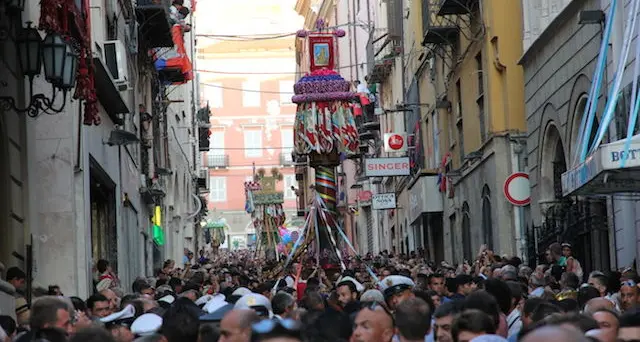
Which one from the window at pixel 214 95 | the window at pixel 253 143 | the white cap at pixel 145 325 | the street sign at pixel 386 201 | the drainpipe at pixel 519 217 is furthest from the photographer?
the window at pixel 214 95

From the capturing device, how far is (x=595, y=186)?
1777cm

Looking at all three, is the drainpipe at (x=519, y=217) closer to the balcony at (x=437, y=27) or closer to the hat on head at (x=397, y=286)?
the balcony at (x=437, y=27)

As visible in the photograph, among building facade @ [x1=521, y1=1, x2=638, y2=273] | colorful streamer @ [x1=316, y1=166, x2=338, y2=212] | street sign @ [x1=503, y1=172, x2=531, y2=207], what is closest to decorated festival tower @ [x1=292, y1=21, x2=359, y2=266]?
colorful streamer @ [x1=316, y1=166, x2=338, y2=212]

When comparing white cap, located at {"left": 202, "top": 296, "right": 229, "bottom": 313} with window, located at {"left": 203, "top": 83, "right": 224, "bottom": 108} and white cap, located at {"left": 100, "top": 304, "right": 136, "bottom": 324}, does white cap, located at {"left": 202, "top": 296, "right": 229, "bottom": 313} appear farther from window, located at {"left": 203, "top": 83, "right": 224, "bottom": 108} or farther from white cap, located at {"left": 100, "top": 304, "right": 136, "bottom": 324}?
window, located at {"left": 203, "top": 83, "right": 224, "bottom": 108}

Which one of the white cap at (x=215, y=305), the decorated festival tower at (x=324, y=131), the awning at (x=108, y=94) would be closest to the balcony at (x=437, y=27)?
the decorated festival tower at (x=324, y=131)

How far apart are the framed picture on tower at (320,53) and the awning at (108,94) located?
3491 millimetres

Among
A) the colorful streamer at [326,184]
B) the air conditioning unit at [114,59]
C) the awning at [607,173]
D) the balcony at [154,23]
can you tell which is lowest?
the awning at [607,173]

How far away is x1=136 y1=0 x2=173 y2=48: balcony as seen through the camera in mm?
35578

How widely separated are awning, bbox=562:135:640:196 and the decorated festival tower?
29.2 feet

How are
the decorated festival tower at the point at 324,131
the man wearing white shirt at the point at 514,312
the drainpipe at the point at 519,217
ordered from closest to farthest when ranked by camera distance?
the man wearing white shirt at the point at 514,312 < the decorated festival tower at the point at 324,131 < the drainpipe at the point at 519,217

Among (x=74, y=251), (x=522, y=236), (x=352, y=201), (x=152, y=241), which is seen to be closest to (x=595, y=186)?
(x=74, y=251)

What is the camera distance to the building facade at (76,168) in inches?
736

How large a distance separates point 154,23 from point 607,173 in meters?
22.2

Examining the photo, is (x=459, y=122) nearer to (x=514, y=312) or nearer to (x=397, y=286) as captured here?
(x=397, y=286)
